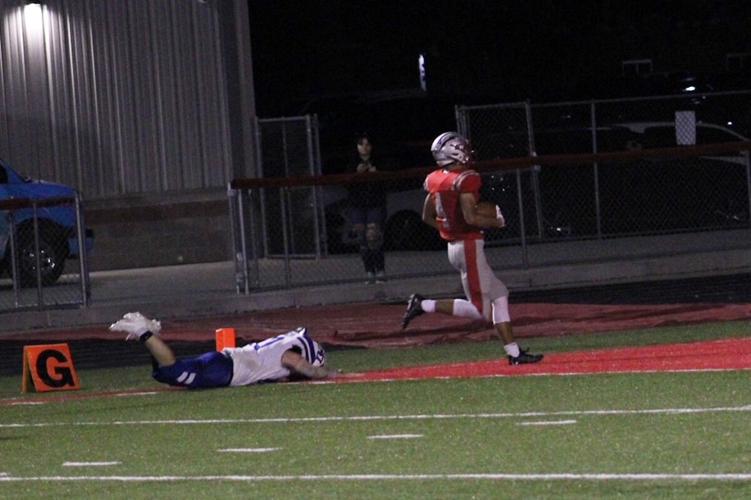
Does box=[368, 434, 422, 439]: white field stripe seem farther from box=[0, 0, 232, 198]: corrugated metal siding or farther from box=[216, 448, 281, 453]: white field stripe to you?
box=[0, 0, 232, 198]: corrugated metal siding

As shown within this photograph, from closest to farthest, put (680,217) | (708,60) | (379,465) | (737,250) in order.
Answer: (379,465)
(737,250)
(680,217)
(708,60)

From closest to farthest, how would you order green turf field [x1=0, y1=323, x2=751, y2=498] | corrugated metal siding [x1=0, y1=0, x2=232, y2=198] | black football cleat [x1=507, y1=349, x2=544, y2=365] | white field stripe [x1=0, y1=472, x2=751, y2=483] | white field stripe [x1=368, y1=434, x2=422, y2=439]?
white field stripe [x1=0, y1=472, x2=751, y2=483] → green turf field [x1=0, y1=323, x2=751, y2=498] → white field stripe [x1=368, y1=434, x2=422, y2=439] → black football cleat [x1=507, y1=349, x2=544, y2=365] → corrugated metal siding [x1=0, y1=0, x2=232, y2=198]

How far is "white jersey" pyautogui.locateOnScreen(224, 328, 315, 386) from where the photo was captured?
45.9 ft

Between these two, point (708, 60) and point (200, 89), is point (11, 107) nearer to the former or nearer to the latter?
point (200, 89)

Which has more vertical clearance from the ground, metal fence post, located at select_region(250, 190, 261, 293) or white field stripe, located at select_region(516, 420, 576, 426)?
metal fence post, located at select_region(250, 190, 261, 293)

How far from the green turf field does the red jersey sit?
1344mm

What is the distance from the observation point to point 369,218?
76.5 ft

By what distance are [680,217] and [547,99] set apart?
1189 centimetres

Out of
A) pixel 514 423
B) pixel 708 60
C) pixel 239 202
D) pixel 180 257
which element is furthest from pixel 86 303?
pixel 708 60

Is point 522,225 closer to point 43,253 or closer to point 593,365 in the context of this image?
point 43,253

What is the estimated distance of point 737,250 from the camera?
79.5 ft

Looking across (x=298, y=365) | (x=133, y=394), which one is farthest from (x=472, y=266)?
(x=133, y=394)

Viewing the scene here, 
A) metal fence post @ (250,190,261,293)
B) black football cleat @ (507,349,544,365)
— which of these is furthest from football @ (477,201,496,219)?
metal fence post @ (250,190,261,293)

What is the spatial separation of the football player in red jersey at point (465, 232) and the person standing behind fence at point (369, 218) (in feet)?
28.2
